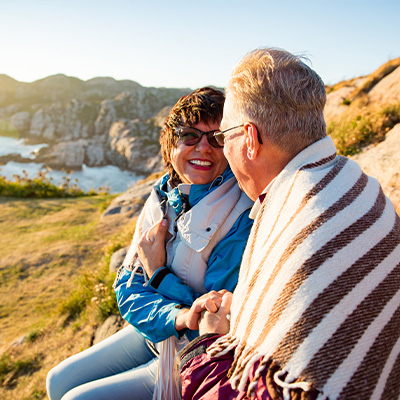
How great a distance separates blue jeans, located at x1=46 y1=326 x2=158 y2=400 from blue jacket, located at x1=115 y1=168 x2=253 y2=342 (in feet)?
1.03

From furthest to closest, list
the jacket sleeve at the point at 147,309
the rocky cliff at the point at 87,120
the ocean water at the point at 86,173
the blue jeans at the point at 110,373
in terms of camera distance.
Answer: the rocky cliff at the point at 87,120 < the ocean water at the point at 86,173 < the blue jeans at the point at 110,373 < the jacket sleeve at the point at 147,309

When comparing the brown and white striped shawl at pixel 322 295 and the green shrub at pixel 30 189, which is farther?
the green shrub at pixel 30 189

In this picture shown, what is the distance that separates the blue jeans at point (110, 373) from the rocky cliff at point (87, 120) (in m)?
40.7

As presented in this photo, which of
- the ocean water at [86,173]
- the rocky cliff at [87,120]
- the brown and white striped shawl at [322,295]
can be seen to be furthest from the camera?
the rocky cliff at [87,120]

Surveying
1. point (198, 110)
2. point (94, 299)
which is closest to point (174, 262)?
point (198, 110)

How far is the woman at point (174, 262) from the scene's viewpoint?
185 cm

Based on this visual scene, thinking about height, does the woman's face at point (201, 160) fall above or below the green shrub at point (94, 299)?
above

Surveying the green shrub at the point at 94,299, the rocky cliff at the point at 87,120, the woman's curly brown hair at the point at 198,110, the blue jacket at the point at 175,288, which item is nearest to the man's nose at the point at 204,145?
the woman's curly brown hair at the point at 198,110

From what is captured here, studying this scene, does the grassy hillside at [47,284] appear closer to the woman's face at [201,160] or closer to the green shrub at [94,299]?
the green shrub at [94,299]

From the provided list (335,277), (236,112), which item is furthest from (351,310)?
(236,112)

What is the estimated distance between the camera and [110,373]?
2.18 m

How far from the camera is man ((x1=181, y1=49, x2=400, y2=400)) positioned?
916mm

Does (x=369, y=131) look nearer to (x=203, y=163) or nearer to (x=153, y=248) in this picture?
(x=203, y=163)

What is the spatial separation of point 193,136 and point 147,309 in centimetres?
116
